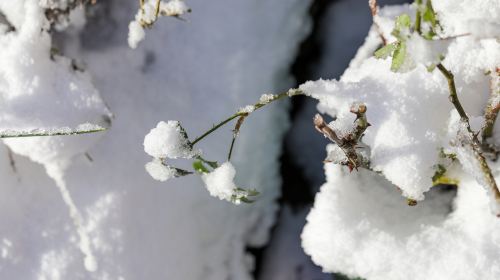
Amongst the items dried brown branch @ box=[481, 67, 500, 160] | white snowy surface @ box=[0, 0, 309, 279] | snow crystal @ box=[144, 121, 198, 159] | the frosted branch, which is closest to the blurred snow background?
white snowy surface @ box=[0, 0, 309, 279]

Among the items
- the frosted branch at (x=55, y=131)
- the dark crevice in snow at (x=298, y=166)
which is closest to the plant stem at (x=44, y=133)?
the frosted branch at (x=55, y=131)

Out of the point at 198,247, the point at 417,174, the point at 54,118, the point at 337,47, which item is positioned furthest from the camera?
the point at 337,47

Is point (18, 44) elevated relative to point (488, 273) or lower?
elevated

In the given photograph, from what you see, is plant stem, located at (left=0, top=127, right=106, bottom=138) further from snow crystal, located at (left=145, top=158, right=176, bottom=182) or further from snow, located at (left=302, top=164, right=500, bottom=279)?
snow, located at (left=302, top=164, right=500, bottom=279)

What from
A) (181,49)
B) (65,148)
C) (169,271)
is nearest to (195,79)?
(181,49)

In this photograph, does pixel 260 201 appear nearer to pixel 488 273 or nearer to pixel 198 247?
pixel 198 247

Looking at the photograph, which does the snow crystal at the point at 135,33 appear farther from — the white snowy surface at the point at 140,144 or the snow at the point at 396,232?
the snow at the point at 396,232
